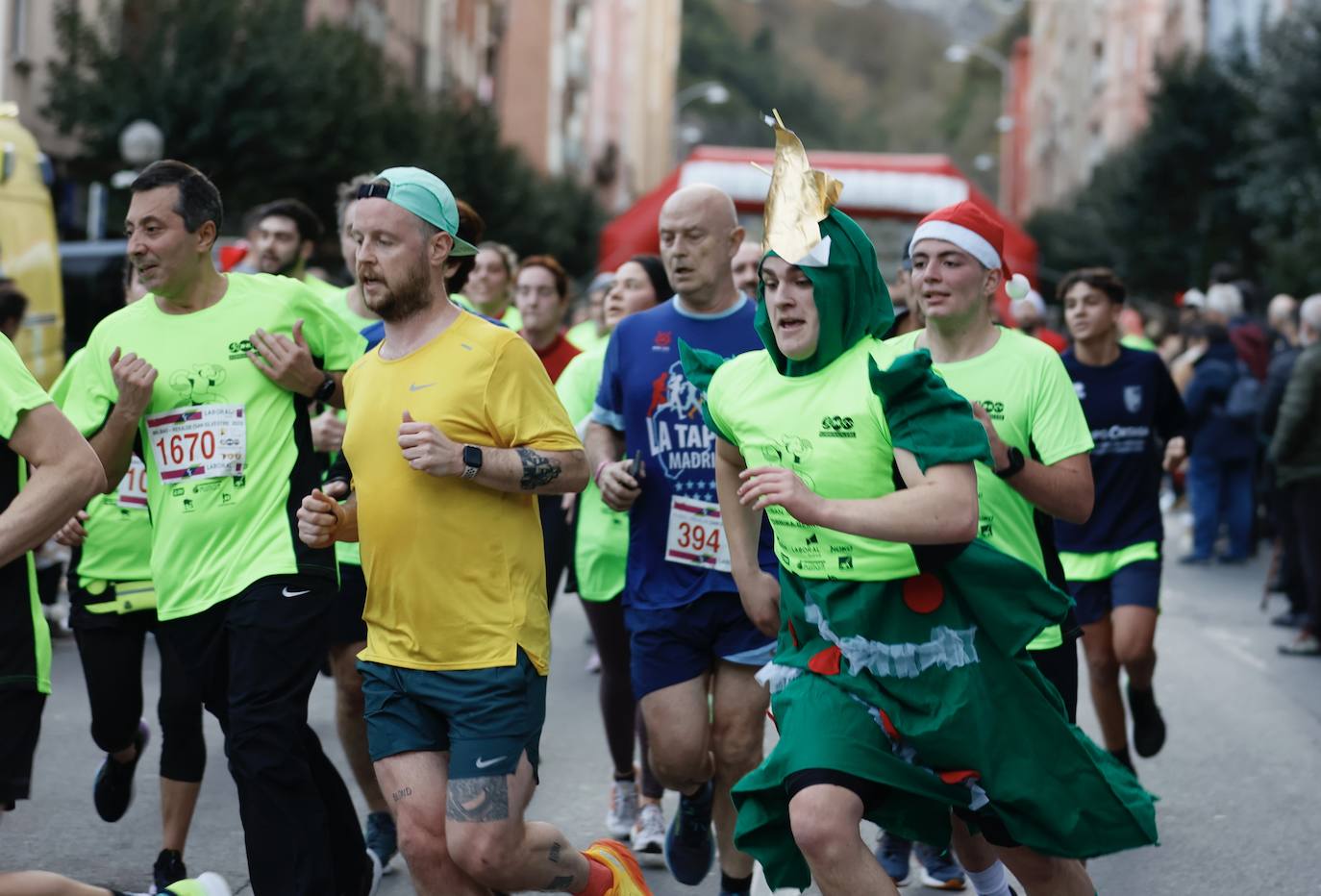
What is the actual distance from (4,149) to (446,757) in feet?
29.9

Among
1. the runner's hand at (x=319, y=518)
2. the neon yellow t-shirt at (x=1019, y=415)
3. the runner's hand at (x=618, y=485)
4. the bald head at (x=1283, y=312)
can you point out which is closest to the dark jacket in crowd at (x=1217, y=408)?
the bald head at (x=1283, y=312)

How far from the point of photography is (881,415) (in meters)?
4.56

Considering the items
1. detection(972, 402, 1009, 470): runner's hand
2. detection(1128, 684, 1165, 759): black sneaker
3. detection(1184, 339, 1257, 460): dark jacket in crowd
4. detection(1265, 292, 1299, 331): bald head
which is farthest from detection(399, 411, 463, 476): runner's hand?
detection(1265, 292, 1299, 331): bald head

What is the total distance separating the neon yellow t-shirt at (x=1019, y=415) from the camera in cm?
540

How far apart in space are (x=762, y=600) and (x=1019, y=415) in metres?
0.87

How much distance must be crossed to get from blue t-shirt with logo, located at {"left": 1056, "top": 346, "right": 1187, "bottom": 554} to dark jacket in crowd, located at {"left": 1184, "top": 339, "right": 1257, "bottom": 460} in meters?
8.83

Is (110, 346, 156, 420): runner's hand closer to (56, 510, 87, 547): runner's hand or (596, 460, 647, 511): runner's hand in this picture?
(56, 510, 87, 547): runner's hand

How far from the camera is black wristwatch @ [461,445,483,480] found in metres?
4.68

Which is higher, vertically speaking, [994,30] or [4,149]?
[994,30]

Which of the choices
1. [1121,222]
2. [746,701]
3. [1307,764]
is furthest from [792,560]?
[1121,222]

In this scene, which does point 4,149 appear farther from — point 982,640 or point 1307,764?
point 982,640

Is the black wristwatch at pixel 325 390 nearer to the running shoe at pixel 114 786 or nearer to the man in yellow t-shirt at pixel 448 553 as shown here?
the man in yellow t-shirt at pixel 448 553

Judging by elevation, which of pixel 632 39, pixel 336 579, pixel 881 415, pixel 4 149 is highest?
pixel 632 39

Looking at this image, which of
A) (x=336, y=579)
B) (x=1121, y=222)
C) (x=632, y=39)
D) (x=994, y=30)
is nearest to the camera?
(x=336, y=579)
